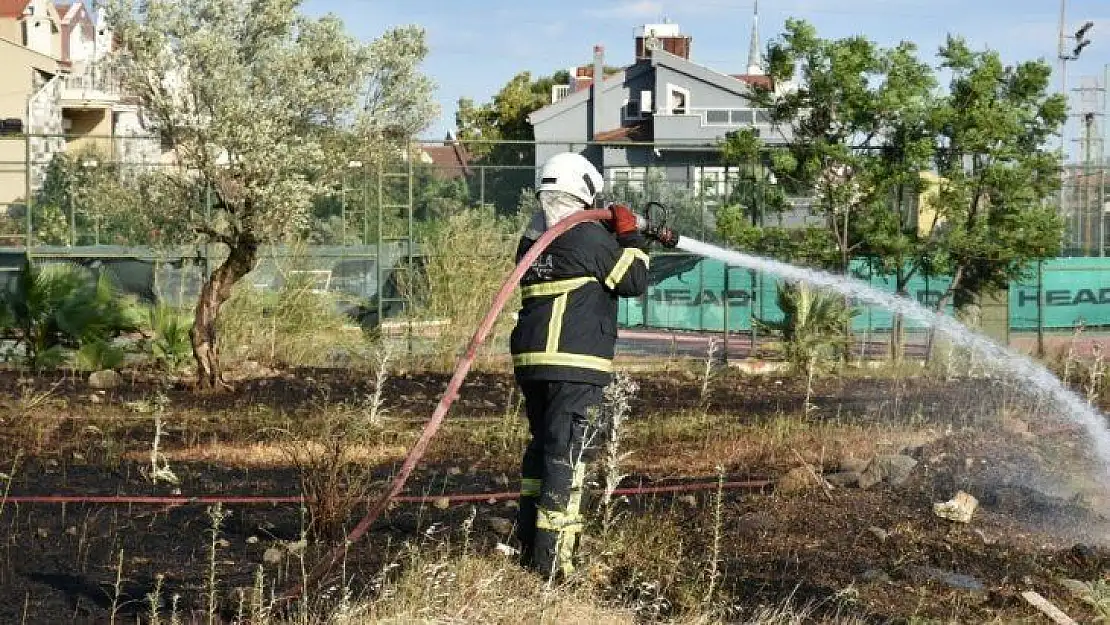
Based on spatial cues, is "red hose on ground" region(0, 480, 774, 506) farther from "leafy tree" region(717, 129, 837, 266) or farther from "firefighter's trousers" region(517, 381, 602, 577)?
"leafy tree" region(717, 129, 837, 266)

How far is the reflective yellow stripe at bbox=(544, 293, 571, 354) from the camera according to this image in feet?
22.8

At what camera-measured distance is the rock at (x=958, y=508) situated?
8.16 m

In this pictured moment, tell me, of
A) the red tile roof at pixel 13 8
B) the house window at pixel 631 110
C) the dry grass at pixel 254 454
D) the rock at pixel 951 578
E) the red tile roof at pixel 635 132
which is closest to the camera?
the rock at pixel 951 578

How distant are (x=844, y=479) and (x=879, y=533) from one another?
1351 mm

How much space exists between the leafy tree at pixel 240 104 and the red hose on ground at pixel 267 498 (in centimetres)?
576

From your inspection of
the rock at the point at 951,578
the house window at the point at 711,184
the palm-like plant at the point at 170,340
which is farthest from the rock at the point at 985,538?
the house window at the point at 711,184

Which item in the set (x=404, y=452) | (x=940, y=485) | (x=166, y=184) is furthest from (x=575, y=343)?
(x=166, y=184)

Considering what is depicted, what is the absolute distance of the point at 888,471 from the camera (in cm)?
906

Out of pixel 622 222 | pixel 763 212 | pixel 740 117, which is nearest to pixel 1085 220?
pixel 763 212

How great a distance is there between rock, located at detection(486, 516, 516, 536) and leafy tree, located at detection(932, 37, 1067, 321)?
1163cm

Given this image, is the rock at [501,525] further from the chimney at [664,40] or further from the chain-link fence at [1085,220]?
the chimney at [664,40]

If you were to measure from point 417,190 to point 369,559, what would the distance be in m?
16.1

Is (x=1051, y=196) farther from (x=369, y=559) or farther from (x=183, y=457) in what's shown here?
(x=369, y=559)

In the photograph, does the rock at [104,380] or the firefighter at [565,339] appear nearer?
the firefighter at [565,339]
